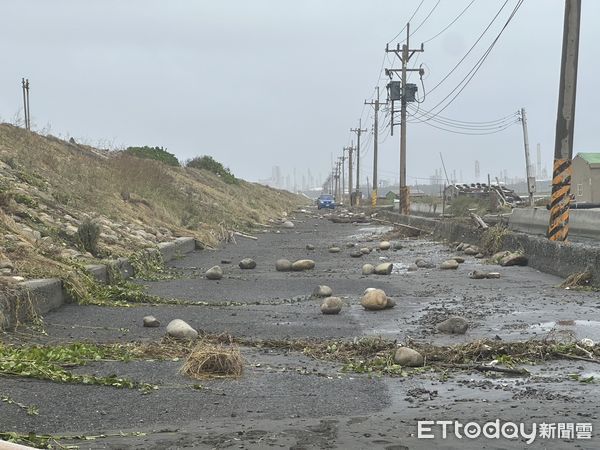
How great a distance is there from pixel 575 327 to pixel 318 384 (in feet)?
10.9

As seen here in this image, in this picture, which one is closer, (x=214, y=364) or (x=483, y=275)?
(x=214, y=364)

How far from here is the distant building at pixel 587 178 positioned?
5653 cm

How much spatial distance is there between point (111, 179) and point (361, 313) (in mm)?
15684

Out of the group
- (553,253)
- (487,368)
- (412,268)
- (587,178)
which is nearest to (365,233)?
(412,268)

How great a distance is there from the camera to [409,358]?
17.5 ft

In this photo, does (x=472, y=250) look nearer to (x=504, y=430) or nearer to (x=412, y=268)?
(x=412, y=268)

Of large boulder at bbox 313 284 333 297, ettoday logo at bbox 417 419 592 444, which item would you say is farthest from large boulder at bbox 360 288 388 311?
ettoday logo at bbox 417 419 592 444

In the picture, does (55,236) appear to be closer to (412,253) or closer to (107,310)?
(107,310)

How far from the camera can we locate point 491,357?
18.0ft

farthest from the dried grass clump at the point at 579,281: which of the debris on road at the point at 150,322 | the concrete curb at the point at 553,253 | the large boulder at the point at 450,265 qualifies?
the debris on road at the point at 150,322

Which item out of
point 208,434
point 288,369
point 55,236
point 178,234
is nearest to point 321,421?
point 208,434

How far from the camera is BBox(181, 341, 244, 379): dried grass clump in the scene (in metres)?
4.96

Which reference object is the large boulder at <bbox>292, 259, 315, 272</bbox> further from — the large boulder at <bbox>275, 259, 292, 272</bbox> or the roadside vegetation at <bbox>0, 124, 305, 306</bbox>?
the roadside vegetation at <bbox>0, 124, 305, 306</bbox>

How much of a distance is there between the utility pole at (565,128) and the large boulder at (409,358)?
9107mm
